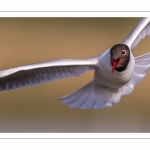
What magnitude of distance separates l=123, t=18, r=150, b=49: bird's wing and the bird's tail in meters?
0.31

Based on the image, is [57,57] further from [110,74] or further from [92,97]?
[110,74]

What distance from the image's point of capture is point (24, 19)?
5.00 metres

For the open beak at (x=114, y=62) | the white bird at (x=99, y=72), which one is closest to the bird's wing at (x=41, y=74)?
the white bird at (x=99, y=72)

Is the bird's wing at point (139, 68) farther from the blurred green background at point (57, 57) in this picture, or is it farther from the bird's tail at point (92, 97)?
the blurred green background at point (57, 57)

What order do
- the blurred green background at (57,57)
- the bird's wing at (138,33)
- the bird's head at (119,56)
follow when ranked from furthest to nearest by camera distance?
the blurred green background at (57,57), the bird's wing at (138,33), the bird's head at (119,56)

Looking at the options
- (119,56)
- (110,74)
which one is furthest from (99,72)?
(119,56)

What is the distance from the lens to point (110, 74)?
12.0 feet

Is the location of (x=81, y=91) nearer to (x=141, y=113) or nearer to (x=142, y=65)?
(x=142, y=65)

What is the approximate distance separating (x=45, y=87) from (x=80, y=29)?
21.1 inches

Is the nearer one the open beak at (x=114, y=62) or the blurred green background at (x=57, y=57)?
the open beak at (x=114, y=62)

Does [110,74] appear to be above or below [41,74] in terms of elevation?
below

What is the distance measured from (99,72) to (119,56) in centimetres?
19

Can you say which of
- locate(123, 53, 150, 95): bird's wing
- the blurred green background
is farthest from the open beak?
the blurred green background

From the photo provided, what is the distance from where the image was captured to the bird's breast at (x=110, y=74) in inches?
143
